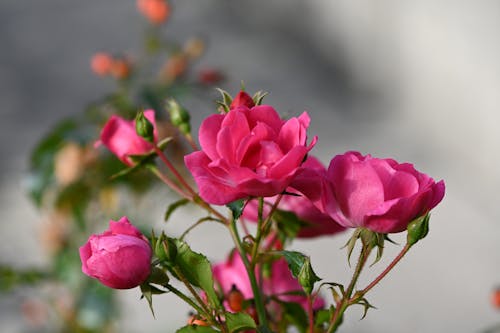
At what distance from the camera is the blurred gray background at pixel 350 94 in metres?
2.42

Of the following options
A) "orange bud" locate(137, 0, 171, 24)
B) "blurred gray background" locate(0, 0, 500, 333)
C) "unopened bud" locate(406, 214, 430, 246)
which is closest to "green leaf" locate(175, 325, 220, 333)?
"unopened bud" locate(406, 214, 430, 246)

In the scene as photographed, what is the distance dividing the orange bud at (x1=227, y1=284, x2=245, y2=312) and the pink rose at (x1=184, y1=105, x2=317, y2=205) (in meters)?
0.12

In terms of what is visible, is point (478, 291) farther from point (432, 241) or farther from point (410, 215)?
point (410, 215)

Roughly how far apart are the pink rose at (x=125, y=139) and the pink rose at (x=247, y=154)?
0.12 meters

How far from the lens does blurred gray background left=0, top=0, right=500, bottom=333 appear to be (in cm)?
242

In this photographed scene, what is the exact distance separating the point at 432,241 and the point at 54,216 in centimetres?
143

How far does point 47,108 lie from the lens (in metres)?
3.31

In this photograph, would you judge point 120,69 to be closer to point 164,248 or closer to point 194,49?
point 194,49

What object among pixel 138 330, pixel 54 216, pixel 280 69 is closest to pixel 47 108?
pixel 280 69

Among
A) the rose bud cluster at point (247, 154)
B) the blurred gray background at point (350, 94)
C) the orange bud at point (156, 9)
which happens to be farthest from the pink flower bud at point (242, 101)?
the blurred gray background at point (350, 94)

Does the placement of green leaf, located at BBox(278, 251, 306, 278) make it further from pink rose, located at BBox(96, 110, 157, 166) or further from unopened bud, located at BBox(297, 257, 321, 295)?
pink rose, located at BBox(96, 110, 157, 166)

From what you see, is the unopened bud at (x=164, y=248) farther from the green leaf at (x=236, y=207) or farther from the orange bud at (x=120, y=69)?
the orange bud at (x=120, y=69)

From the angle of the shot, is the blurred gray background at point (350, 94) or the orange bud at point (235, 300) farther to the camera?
the blurred gray background at point (350, 94)

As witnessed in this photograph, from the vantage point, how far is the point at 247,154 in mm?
495
